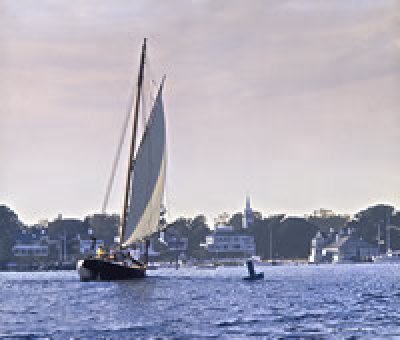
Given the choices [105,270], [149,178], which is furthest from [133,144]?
[105,270]

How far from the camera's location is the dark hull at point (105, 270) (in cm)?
10781

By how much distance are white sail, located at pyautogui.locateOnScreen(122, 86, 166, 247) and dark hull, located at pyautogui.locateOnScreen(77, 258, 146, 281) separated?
3.53 meters

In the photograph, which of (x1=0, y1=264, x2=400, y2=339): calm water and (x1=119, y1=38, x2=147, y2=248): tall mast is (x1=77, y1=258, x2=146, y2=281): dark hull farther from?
(x1=0, y1=264, x2=400, y2=339): calm water

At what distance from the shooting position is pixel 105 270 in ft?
354

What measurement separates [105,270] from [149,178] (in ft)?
33.5

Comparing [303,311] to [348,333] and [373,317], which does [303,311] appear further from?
[348,333]

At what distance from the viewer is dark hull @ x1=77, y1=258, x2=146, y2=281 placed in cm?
10781

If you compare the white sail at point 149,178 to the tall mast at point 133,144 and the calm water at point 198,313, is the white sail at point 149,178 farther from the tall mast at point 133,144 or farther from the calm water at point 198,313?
the calm water at point 198,313

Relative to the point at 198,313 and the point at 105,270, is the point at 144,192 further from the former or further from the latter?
the point at 198,313

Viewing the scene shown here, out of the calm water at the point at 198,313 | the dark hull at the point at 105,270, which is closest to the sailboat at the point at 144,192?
the dark hull at the point at 105,270

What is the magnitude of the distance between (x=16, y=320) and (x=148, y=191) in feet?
151

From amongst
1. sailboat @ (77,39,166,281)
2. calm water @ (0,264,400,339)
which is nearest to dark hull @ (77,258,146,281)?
sailboat @ (77,39,166,281)

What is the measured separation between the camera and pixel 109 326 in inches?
2301

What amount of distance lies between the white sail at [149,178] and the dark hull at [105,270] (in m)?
3.53
